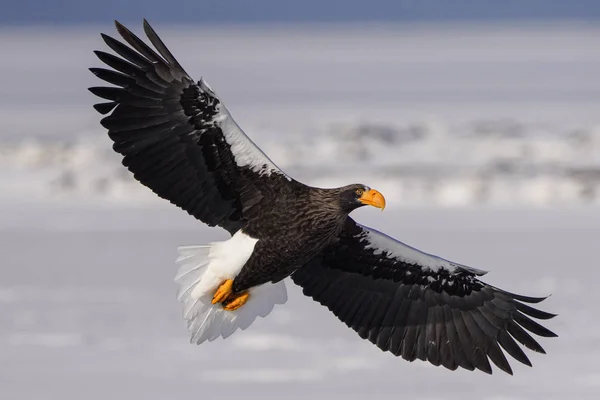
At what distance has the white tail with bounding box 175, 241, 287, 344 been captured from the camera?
6.58 metres

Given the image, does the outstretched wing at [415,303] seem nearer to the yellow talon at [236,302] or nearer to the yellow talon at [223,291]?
the yellow talon at [236,302]

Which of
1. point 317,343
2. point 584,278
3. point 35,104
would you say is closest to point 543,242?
point 584,278

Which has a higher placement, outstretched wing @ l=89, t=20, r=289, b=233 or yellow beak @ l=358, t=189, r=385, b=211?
outstretched wing @ l=89, t=20, r=289, b=233

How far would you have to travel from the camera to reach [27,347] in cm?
792

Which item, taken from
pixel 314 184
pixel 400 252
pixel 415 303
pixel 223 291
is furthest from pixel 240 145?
pixel 314 184

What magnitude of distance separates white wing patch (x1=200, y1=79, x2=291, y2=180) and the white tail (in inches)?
17.5

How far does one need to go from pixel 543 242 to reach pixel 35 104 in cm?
1409

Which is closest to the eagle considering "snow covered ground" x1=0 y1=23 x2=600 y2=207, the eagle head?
the eagle head

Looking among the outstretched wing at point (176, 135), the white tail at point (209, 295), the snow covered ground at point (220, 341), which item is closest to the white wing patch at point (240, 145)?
the outstretched wing at point (176, 135)

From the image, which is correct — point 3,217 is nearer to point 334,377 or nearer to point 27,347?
point 27,347

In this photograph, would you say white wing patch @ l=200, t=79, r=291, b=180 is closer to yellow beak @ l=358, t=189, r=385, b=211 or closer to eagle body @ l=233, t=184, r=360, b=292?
eagle body @ l=233, t=184, r=360, b=292

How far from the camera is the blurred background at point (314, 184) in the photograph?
7445mm

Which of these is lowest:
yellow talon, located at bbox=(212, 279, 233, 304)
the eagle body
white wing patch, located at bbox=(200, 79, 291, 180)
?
yellow talon, located at bbox=(212, 279, 233, 304)

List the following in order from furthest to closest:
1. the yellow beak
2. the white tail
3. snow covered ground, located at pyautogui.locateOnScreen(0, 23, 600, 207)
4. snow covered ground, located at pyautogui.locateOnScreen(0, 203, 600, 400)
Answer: snow covered ground, located at pyautogui.locateOnScreen(0, 23, 600, 207)
snow covered ground, located at pyautogui.locateOnScreen(0, 203, 600, 400)
the white tail
the yellow beak
